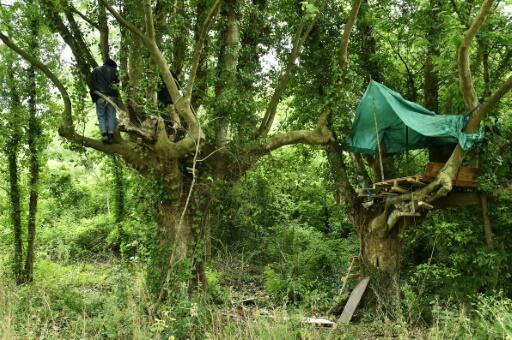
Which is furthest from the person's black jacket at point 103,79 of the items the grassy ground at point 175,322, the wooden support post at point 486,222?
the wooden support post at point 486,222

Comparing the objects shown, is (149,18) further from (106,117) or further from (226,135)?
(226,135)

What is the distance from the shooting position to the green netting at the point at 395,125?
8942 mm

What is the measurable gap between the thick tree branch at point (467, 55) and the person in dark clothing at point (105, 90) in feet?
18.8

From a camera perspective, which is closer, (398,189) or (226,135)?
(398,189)

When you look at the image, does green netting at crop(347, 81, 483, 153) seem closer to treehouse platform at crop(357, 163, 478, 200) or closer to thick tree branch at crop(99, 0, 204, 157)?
treehouse platform at crop(357, 163, 478, 200)

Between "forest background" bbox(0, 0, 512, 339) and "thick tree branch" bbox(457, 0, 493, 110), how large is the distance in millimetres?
72

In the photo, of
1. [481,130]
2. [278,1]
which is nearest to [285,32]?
[278,1]

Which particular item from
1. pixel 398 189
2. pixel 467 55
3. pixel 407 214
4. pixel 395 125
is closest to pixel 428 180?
pixel 398 189

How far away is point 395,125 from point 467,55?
3148mm

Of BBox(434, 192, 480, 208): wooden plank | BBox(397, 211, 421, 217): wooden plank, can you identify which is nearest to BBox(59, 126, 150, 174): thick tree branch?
BBox(397, 211, 421, 217): wooden plank

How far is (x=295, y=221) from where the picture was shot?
1672 centimetres

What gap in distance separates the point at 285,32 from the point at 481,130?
14.7 feet

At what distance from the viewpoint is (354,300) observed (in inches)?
406

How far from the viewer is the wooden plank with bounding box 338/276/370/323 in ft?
33.0
